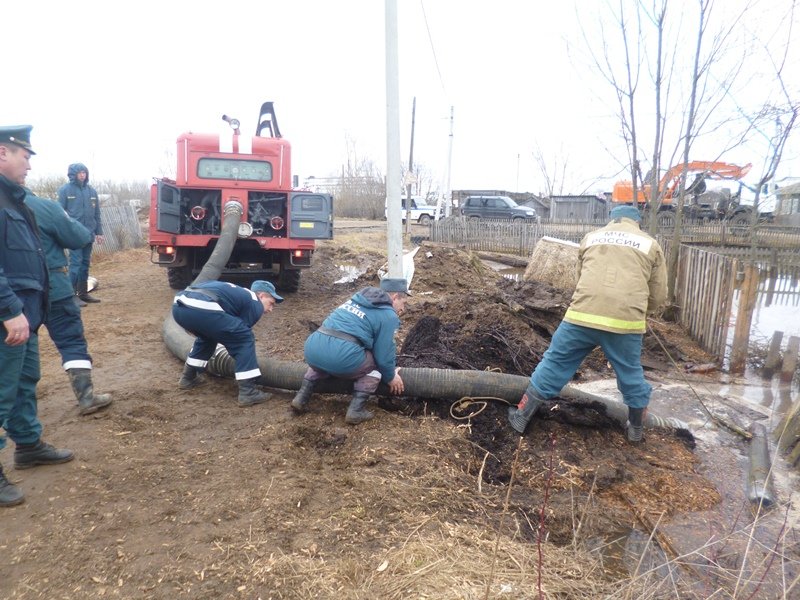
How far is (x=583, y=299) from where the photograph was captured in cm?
374

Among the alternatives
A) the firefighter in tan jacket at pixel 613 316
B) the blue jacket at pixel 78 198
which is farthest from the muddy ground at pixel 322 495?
the blue jacket at pixel 78 198

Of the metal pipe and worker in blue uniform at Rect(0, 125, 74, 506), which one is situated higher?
worker in blue uniform at Rect(0, 125, 74, 506)

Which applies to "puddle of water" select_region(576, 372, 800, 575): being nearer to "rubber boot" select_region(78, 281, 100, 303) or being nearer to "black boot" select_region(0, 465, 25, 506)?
"black boot" select_region(0, 465, 25, 506)

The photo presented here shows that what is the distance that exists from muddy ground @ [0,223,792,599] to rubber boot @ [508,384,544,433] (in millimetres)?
102

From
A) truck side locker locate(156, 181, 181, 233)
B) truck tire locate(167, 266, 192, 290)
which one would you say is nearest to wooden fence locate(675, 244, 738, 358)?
truck side locker locate(156, 181, 181, 233)

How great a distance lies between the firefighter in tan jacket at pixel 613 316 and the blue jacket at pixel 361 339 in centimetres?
109

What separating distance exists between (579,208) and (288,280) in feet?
87.8

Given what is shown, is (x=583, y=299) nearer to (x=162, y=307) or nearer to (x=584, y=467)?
(x=584, y=467)

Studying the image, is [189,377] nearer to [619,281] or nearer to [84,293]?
[619,281]

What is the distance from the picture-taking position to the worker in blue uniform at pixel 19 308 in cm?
268

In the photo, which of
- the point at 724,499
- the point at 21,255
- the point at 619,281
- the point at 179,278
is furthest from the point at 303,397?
the point at 179,278

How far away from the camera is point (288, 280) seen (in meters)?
8.50

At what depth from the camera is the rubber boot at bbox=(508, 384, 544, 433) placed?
3.84 metres

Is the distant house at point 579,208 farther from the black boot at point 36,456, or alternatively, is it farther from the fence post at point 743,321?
the black boot at point 36,456
